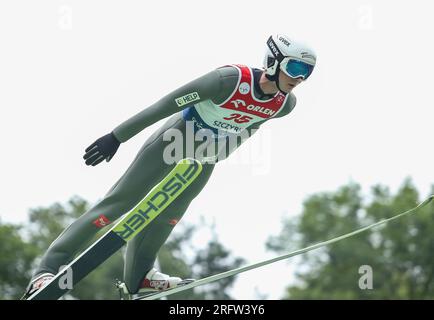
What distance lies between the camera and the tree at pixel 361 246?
42156 mm

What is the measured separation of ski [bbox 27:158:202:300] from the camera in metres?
8.78

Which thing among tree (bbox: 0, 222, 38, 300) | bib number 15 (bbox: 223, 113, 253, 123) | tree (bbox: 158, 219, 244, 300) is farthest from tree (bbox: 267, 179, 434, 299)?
bib number 15 (bbox: 223, 113, 253, 123)

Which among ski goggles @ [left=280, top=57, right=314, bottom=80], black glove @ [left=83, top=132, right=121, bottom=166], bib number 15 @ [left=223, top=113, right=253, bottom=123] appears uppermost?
ski goggles @ [left=280, top=57, right=314, bottom=80]

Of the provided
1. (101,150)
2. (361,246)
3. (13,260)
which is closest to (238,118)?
(101,150)

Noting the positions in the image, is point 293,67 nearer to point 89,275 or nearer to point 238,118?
point 238,118

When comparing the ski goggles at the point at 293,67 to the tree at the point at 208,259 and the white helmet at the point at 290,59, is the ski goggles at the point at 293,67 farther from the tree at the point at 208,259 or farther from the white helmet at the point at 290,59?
the tree at the point at 208,259

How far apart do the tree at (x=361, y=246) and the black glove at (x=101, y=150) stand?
31.5 m

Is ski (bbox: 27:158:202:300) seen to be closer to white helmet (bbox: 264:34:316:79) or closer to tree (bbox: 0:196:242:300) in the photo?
white helmet (bbox: 264:34:316:79)

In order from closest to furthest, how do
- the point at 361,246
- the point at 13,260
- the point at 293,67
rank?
the point at 293,67, the point at 13,260, the point at 361,246

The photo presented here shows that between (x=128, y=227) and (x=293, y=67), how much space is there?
201 centimetres

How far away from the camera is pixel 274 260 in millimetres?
9008

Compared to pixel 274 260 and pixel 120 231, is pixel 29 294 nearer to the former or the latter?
pixel 120 231

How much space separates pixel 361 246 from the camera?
4734 centimetres

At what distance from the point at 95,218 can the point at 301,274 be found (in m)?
39.7
